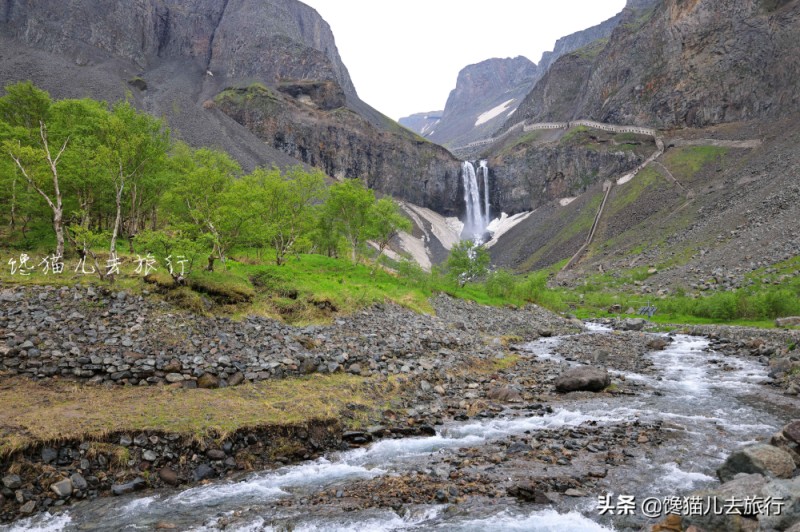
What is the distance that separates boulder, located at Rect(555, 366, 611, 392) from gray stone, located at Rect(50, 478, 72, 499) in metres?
18.8

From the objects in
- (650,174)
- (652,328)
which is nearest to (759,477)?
(652,328)

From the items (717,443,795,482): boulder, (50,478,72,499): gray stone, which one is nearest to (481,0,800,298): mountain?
(717,443,795,482): boulder

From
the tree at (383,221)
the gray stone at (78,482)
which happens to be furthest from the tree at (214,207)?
the tree at (383,221)

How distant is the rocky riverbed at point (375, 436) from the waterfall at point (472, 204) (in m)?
123

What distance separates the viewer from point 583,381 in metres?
20.0

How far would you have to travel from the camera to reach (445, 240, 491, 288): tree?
53.8 meters

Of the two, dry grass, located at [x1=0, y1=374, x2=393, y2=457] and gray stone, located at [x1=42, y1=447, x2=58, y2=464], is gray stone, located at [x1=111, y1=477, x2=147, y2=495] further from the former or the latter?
gray stone, located at [x1=42, y1=447, x2=58, y2=464]

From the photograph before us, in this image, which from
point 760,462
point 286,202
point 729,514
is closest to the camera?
point 729,514

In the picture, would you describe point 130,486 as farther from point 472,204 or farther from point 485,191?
point 485,191

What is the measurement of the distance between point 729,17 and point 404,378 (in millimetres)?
142458

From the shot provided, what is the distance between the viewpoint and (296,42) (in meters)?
182

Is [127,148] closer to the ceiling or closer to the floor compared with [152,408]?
closer to the ceiling

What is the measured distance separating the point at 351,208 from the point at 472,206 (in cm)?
11886

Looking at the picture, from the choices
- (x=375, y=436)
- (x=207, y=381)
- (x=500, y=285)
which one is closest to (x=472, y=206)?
(x=500, y=285)
